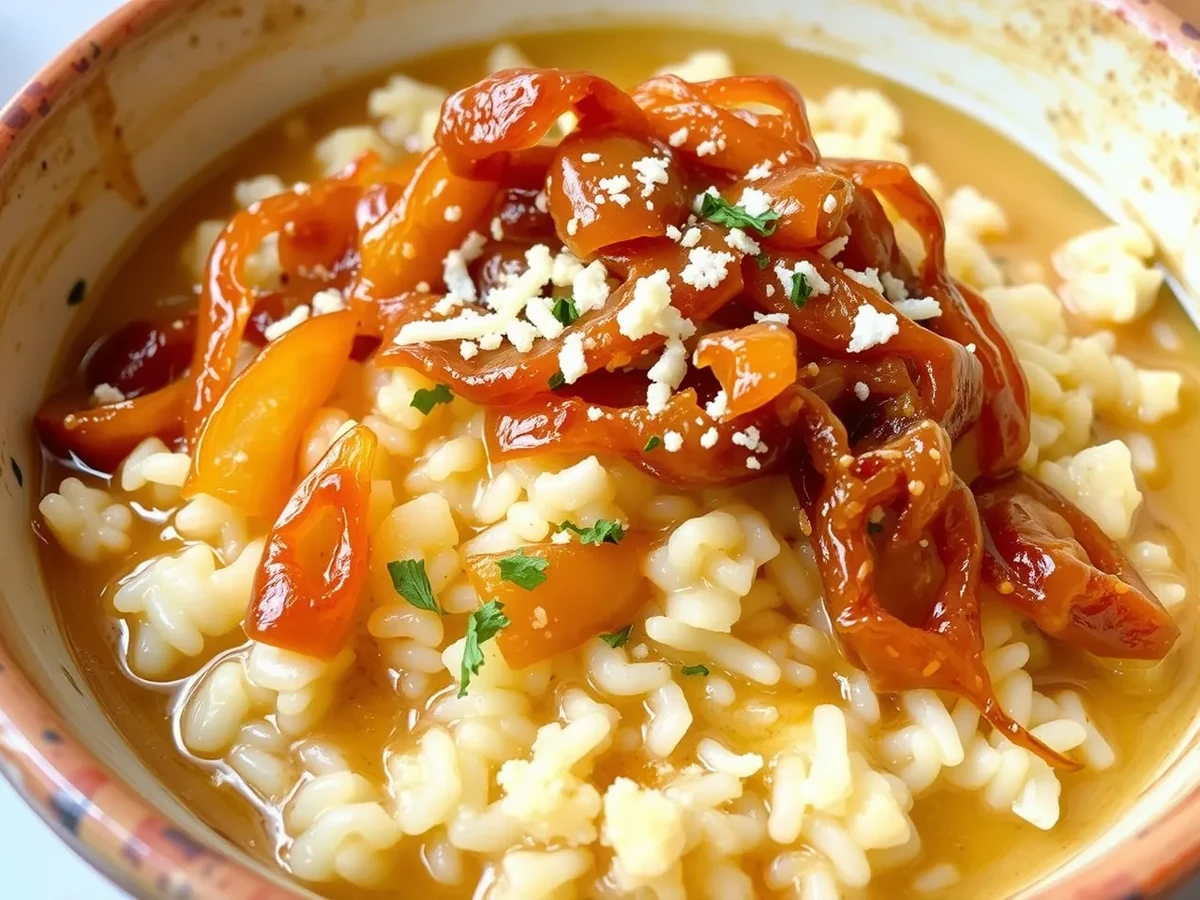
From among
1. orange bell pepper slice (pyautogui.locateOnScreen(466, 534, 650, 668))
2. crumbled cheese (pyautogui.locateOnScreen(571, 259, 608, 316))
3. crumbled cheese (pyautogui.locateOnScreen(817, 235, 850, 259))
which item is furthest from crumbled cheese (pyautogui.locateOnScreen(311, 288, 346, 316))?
crumbled cheese (pyautogui.locateOnScreen(817, 235, 850, 259))

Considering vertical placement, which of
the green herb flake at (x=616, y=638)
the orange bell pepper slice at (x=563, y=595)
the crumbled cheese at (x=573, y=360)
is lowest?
the green herb flake at (x=616, y=638)

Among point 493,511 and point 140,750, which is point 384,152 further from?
point 140,750

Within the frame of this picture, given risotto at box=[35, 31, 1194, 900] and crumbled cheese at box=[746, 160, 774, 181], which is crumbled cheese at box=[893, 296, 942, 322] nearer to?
risotto at box=[35, 31, 1194, 900]

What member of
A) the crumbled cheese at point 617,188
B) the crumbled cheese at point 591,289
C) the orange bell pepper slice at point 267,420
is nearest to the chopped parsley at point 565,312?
the crumbled cheese at point 591,289

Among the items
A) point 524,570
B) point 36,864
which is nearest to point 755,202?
point 524,570

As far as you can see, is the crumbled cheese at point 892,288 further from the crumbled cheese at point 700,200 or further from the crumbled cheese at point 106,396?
the crumbled cheese at point 106,396

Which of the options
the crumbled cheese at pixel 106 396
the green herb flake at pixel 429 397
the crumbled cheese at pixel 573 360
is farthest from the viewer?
the crumbled cheese at pixel 106 396
